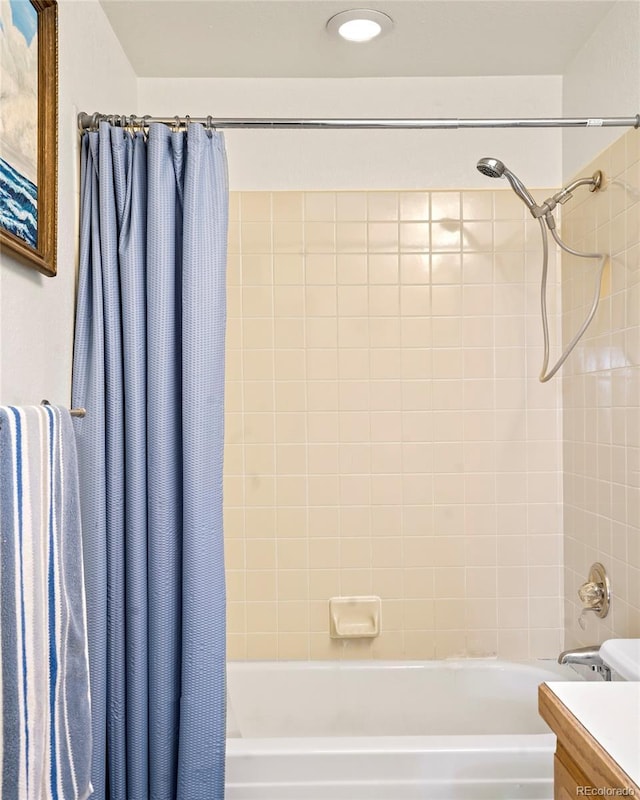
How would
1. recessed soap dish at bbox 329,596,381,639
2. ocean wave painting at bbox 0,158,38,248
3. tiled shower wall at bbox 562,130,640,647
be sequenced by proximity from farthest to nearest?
1. recessed soap dish at bbox 329,596,381,639
2. tiled shower wall at bbox 562,130,640,647
3. ocean wave painting at bbox 0,158,38,248

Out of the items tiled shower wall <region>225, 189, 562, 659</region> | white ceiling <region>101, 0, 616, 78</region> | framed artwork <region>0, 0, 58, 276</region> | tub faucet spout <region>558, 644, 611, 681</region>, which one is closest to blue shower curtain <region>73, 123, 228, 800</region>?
framed artwork <region>0, 0, 58, 276</region>

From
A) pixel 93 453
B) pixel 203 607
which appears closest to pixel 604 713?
pixel 203 607

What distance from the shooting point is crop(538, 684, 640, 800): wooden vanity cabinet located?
0.96m

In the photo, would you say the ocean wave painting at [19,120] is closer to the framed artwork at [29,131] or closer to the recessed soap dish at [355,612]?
the framed artwork at [29,131]

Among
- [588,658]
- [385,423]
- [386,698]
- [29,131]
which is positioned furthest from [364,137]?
[386,698]

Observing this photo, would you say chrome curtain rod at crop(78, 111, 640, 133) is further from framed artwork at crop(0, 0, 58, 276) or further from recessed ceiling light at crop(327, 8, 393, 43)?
recessed ceiling light at crop(327, 8, 393, 43)

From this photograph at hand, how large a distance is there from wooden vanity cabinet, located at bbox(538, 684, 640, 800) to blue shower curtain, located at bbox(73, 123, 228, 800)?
0.73 m

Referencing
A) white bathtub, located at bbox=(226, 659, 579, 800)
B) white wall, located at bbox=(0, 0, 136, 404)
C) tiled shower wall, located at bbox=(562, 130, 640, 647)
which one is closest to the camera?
white wall, located at bbox=(0, 0, 136, 404)

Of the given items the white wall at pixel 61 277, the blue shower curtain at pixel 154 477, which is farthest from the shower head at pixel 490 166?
the white wall at pixel 61 277

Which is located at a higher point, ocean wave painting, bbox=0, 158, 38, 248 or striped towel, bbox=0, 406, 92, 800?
ocean wave painting, bbox=0, 158, 38, 248

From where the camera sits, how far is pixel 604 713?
1167 millimetres

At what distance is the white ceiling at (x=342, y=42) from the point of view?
1895 millimetres

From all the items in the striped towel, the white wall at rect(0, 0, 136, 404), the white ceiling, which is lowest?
the striped towel

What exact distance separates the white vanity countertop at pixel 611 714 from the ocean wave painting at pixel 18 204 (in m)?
Answer: 1.22
